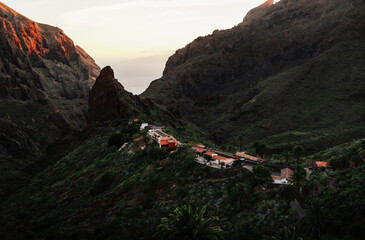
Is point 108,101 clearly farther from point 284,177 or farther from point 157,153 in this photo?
point 284,177

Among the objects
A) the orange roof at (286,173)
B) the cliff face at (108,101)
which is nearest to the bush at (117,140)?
the cliff face at (108,101)

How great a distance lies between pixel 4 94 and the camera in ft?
610

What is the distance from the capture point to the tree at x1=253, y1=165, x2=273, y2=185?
114ft

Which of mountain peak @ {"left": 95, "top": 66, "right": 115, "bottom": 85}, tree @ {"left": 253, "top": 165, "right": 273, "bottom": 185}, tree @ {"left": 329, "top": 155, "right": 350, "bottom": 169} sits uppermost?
mountain peak @ {"left": 95, "top": 66, "right": 115, "bottom": 85}

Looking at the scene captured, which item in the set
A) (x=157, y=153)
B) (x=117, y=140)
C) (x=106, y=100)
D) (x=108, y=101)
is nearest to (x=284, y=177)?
(x=157, y=153)

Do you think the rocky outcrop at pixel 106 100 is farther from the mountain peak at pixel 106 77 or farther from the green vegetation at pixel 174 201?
the green vegetation at pixel 174 201

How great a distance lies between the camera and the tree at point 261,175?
34.7 m

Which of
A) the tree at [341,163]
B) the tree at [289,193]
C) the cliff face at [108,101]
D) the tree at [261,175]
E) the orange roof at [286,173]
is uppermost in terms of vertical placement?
Answer: the cliff face at [108,101]

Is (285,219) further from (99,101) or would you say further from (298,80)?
(298,80)

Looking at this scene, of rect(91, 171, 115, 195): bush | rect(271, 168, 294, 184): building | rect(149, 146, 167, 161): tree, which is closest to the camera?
rect(271, 168, 294, 184): building

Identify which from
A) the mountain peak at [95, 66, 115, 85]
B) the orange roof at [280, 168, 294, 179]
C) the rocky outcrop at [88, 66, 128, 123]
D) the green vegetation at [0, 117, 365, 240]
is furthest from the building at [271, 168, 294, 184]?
the mountain peak at [95, 66, 115, 85]

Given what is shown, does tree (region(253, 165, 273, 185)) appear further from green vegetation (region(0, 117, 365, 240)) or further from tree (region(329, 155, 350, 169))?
tree (region(329, 155, 350, 169))

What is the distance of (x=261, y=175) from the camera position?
35531mm

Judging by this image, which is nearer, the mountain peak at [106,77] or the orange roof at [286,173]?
the orange roof at [286,173]
